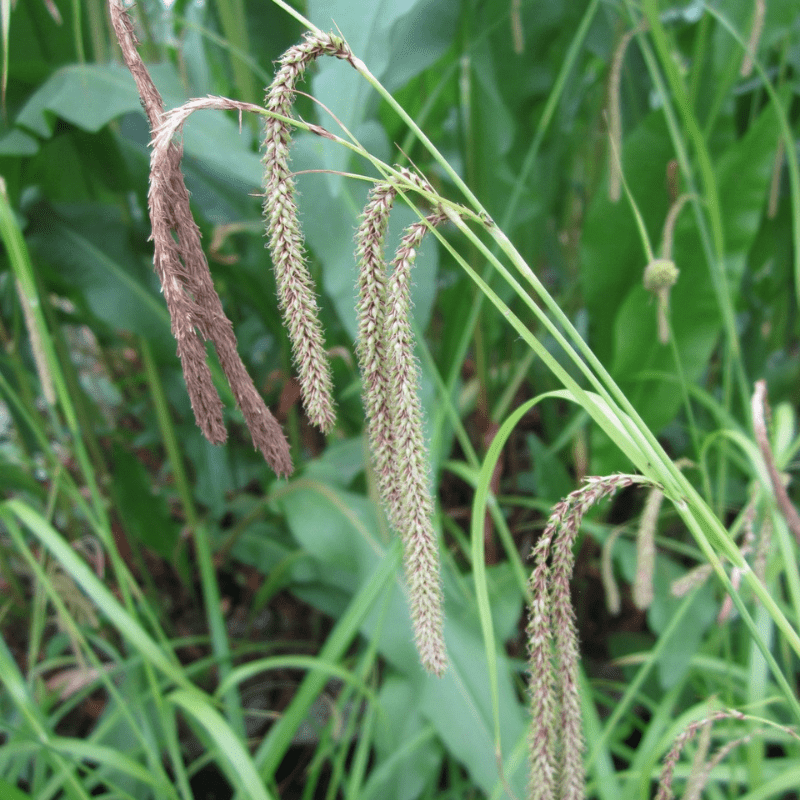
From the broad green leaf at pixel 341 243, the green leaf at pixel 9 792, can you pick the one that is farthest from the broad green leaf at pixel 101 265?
the green leaf at pixel 9 792

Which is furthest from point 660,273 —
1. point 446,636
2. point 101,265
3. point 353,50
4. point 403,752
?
point 101,265

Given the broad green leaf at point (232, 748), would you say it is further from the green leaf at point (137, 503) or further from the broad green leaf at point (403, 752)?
the green leaf at point (137, 503)

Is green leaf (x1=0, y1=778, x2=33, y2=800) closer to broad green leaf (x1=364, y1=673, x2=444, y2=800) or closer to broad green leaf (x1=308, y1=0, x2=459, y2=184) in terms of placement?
broad green leaf (x1=364, y1=673, x2=444, y2=800)

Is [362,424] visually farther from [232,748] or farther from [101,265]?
[232,748]

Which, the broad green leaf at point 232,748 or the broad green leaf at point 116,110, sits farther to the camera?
the broad green leaf at point 116,110

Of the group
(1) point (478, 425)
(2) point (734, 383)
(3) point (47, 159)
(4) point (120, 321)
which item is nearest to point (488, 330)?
(1) point (478, 425)

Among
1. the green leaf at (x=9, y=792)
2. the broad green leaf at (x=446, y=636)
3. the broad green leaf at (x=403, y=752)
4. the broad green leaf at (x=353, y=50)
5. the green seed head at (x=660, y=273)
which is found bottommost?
the broad green leaf at (x=403, y=752)

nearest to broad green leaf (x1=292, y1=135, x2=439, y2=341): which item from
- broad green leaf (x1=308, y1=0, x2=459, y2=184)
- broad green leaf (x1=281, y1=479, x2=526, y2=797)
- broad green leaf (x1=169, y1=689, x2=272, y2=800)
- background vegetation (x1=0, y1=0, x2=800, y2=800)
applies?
background vegetation (x1=0, y1=0, x2=800, y2=800)

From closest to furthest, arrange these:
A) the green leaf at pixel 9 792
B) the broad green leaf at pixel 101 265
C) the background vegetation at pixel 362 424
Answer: the green leaf at pixel 9 792 → the background vegetation at pixel 362 424 → the broad green leaf at pixel 101 265
